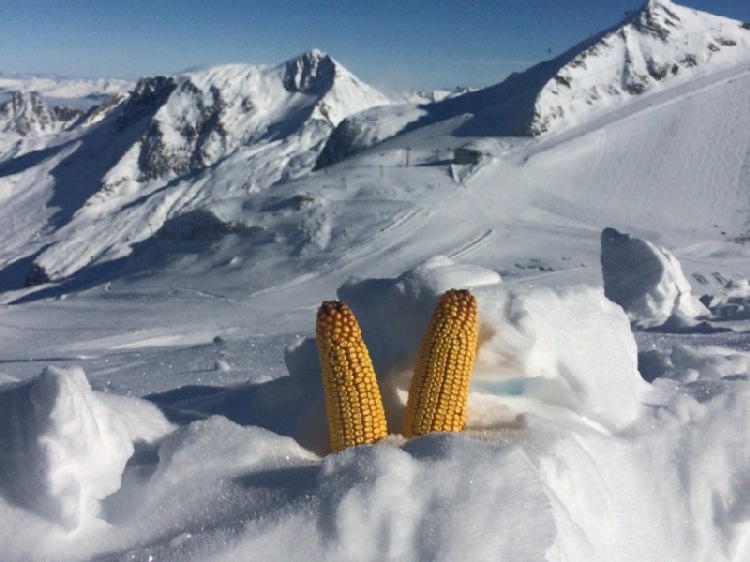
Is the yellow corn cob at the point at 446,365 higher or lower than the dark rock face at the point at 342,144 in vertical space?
lower

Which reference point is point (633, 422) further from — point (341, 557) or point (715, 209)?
point (715, 209)

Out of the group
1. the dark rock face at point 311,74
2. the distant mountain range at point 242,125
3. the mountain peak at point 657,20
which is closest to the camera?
the distant mountain range at point 242,125

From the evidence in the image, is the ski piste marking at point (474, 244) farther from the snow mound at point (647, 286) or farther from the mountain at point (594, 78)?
the mountain at point (594, 78)

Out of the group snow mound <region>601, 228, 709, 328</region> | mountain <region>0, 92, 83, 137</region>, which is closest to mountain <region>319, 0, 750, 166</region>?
snow mound <region>601, 228, 709, 328</region>

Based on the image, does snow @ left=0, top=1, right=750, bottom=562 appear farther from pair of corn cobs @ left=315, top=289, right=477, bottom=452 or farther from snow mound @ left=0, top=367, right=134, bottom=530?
pair of corn cobs @ left=315, top=289, right=477, bottom=452

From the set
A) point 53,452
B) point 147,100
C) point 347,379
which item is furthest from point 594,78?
point 147,100

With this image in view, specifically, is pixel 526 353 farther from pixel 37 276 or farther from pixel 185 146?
pixel 185 146

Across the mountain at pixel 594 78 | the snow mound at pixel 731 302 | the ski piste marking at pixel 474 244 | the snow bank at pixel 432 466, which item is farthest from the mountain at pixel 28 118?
the snow bank at pixel 432 466
